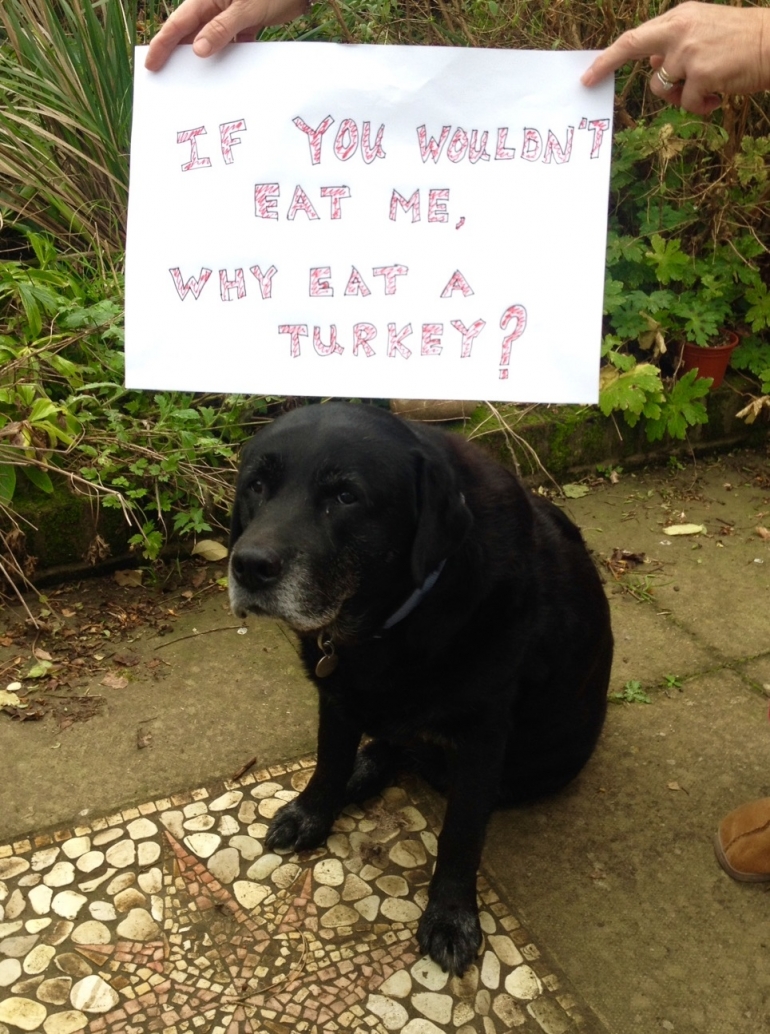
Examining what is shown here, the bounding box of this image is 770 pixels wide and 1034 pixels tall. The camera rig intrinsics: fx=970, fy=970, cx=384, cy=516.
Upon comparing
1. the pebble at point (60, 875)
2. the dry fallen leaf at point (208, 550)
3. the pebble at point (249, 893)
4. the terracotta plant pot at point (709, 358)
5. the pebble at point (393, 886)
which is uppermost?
the terracotta plant pot at point (709, 358)

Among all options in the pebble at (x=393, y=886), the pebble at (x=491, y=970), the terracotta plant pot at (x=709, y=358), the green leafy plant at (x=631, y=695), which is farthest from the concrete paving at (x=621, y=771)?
the terracotta plant pot at (x=709, y=358)

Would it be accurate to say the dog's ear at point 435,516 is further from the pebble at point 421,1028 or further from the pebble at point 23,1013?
the pebble at point 23,1013

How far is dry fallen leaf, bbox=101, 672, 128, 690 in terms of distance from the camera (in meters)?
3.17

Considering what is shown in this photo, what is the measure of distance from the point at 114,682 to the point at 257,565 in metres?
1.38

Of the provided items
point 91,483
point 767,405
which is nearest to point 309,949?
point 91,483

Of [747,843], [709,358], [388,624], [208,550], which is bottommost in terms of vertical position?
[747,843]

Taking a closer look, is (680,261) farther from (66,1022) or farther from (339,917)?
(66,1022)

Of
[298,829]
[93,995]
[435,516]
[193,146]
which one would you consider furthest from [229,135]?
[93,995]

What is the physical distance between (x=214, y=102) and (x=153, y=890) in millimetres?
1905

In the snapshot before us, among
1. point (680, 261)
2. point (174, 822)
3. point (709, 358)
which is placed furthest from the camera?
point (709, 358)

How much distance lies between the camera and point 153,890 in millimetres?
2443

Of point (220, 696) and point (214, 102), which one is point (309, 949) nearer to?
point (220, 696)

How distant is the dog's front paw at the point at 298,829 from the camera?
259 centimetres

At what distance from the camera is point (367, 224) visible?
86.7 inches
